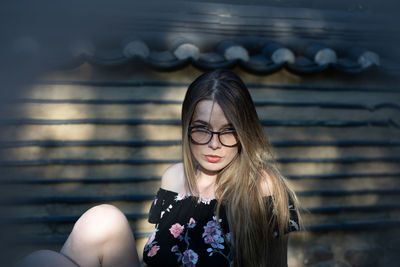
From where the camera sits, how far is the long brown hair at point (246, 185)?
1.34m

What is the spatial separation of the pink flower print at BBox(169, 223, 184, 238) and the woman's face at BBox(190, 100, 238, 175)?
0.28 m

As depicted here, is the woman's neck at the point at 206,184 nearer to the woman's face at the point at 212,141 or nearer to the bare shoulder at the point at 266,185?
the woman's face at the point at 212,141

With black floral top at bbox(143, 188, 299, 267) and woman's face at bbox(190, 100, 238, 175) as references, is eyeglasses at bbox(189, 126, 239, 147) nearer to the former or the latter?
woman's face at bbox(190, 100, 238, 175)

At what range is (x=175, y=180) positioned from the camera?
163cm

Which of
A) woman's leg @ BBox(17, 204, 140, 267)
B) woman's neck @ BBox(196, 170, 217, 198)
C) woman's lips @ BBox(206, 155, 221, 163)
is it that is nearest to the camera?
woman's leg @ BBox(17, 204, 140, 267)

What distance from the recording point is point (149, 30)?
7.64ft

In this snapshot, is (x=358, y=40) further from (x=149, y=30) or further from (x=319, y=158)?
(x=149, y=30)

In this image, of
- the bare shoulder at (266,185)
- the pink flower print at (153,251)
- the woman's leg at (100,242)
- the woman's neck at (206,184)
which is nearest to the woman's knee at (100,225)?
the woman's leg at (100,242)

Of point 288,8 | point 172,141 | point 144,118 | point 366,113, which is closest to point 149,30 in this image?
point 144,118

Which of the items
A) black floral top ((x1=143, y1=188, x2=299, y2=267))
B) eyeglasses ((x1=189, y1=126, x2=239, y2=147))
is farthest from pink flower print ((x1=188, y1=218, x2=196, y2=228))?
eyeglasses ((x1=189, y1=126, x2=239, y2=147))

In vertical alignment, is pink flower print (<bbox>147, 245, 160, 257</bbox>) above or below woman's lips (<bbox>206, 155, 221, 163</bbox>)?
below

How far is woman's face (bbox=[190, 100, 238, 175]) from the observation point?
1.34m

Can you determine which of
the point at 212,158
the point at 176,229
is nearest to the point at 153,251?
the point at 176,229

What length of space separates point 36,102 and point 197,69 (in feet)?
3.73
